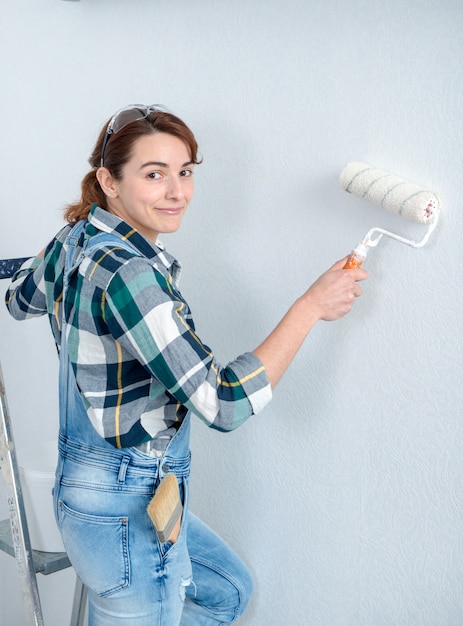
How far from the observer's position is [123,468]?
3.58ft

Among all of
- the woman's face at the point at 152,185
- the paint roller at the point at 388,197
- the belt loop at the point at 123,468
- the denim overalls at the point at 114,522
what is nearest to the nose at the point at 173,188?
the woman's face at the point at 152,185

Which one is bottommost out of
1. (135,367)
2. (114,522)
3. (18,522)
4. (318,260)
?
(18,522)

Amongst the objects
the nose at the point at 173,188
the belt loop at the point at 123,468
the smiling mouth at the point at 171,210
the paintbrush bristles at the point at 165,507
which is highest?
the nose at the point at 173,188

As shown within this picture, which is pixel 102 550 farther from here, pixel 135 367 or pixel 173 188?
pixel 173 188

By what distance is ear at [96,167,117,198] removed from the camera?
1157 millimetres

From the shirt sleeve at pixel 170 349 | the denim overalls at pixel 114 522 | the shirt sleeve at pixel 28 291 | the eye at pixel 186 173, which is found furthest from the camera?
the shirt sleeve at pixel 28 291

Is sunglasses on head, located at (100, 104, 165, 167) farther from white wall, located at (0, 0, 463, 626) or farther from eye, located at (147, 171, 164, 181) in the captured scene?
white wall, located at (0, 0, 463, 626)

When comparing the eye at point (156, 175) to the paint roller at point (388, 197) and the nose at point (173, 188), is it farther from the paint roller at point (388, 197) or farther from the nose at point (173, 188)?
the paint roller at point (388, 197)

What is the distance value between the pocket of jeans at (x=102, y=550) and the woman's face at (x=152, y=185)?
0.42 metres

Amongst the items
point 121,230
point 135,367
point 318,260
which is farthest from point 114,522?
point 318,260

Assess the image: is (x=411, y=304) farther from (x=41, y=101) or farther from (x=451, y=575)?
(x=41, y=101)

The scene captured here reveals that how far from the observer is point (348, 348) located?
48.8 inches

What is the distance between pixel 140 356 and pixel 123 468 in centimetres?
19

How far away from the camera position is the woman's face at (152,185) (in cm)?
113
